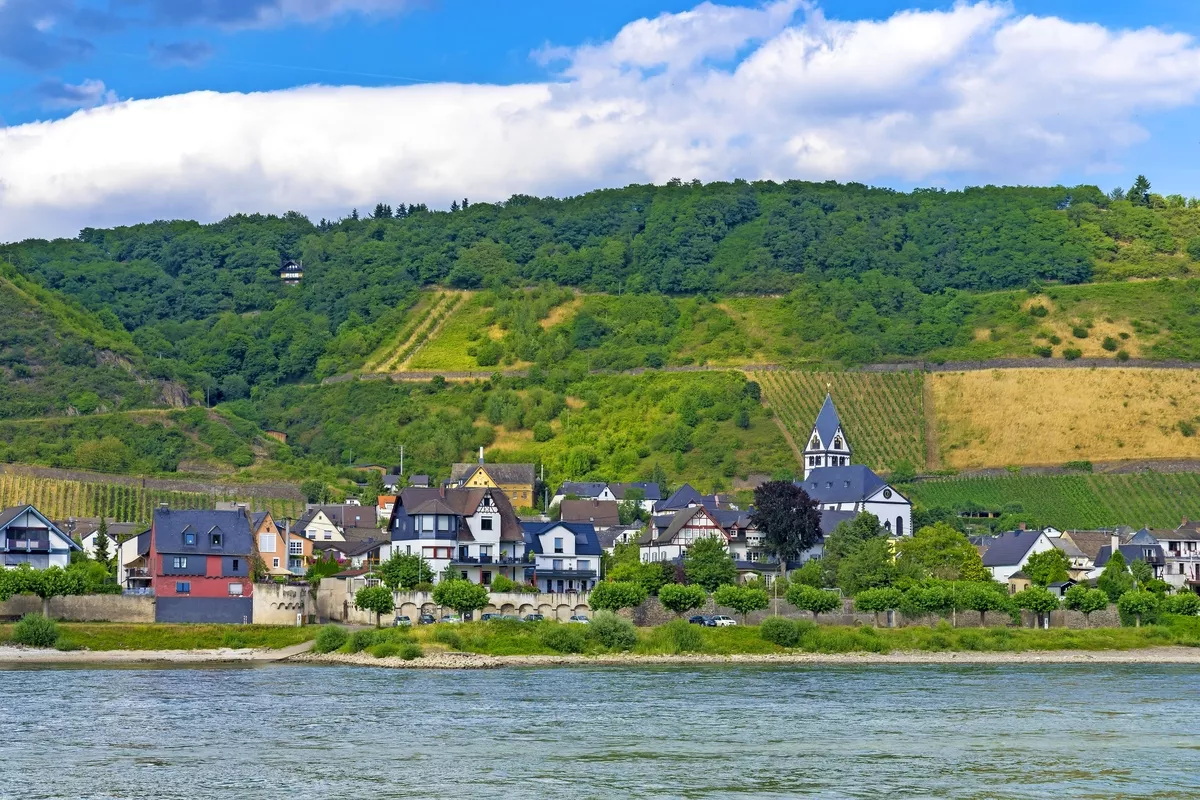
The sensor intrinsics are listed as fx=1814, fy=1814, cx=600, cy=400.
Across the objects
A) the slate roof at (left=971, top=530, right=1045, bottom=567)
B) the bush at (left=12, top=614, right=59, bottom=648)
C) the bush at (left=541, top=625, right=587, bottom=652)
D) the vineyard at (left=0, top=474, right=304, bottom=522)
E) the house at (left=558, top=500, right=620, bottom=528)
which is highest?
the vineyard at (left=0, top=474, right=304, bottom=522)

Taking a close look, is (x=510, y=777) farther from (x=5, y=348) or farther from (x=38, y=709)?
(x=5, y=348)

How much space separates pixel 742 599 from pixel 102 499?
200 ft

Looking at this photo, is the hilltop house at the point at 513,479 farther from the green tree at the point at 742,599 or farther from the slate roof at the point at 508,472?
the green tree at the point at 742,599

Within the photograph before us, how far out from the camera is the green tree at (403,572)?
8706cm

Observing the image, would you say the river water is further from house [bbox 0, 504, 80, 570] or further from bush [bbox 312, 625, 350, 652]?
house [bbox 0, 504, 80, 570]

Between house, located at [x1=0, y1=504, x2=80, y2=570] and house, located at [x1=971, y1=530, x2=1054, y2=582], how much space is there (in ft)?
166

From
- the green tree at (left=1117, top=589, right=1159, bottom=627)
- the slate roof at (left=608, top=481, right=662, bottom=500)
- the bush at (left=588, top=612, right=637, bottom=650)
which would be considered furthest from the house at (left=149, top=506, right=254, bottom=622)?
the slate roof at (left=608, top=481, right=662, bottom=500)

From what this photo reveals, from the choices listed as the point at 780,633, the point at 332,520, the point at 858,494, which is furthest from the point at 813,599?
the point at 332,520

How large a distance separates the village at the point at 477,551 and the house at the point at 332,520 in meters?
0.15

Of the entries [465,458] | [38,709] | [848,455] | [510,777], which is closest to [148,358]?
[465,458]

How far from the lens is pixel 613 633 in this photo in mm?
79125

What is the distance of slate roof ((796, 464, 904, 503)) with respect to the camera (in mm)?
121188

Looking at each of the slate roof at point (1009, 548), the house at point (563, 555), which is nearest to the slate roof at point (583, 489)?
the slate roof at point (1009, 548)

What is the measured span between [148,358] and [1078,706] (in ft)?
495
